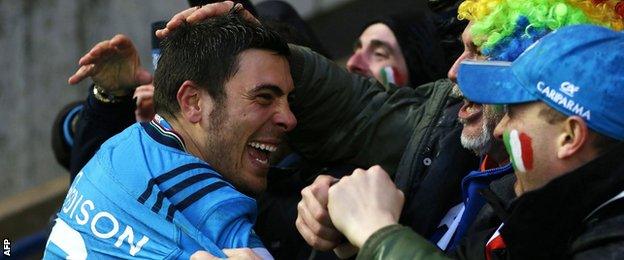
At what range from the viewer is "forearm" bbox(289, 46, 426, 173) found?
424cm

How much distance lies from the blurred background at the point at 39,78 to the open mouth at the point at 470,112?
5.26 meters

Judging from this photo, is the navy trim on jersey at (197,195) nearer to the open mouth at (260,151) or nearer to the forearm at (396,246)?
the open mouth at (260,151)

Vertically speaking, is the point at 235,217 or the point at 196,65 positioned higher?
the point at 196,65

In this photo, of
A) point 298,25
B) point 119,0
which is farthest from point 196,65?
point 119,0

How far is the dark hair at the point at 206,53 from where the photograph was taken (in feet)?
12.2

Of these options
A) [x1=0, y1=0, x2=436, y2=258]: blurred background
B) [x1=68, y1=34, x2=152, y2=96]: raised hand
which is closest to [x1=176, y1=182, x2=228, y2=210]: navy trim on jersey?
[x1=68, y1=34, x2=152, y2=96]: raised hand

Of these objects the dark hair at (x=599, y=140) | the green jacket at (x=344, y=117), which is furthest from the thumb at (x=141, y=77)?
the dark hair at (x=599, y=140)

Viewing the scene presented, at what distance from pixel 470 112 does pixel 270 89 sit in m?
0.60

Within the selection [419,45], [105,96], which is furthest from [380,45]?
[105,96]

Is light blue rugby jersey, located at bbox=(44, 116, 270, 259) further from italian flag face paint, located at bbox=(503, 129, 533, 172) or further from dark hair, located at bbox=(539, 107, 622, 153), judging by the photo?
dark hair, located at bbox=(539, 107, 622, 153)

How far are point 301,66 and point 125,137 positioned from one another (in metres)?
0.84

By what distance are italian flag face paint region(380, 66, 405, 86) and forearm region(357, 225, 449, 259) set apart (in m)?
2.70

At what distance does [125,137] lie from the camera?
3.58 metres

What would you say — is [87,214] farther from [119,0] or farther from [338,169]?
[119,0]
